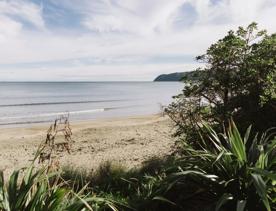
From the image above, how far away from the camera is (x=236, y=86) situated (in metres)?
8.55

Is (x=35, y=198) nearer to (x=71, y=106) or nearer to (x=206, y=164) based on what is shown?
(x=206, y=164)

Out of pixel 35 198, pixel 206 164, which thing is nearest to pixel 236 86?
pixel 206 164

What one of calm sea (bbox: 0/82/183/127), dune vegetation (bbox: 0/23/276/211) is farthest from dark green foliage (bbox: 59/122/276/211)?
calm sea (bbox: 0/82/183/127)

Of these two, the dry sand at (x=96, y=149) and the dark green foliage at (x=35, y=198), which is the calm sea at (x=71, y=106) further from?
the dark green foliage at (x=35, y=198)

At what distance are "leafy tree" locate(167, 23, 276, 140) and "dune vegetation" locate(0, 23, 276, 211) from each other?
0.02 meters

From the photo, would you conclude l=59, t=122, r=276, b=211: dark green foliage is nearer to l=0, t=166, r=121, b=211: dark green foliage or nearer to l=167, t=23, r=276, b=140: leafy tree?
l=0, t=166, r=121, b=211: dark green foliage

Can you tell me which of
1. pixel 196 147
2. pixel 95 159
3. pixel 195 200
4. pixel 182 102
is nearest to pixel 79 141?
pixel 95 159

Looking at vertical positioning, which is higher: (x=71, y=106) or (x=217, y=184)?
(x=217, y=184)

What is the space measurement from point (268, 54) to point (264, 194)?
5.48m

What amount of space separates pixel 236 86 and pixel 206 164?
4163 millimetres

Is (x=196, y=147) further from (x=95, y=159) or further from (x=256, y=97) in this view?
(x=95, y=159)

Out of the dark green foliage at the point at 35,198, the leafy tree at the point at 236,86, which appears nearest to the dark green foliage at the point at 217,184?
the dark green foliage at the point at 35,198

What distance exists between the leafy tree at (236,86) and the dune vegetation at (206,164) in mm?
19

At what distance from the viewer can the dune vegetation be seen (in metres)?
3.86
